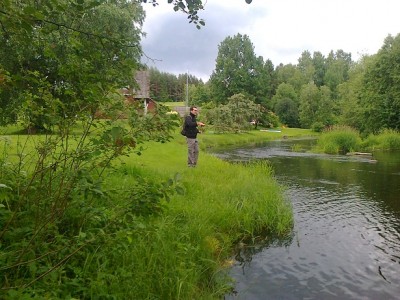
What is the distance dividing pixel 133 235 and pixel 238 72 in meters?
73.3

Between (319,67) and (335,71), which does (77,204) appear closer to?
(335,71)

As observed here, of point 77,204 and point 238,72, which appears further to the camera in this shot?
point 238,72

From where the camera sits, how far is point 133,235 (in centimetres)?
388

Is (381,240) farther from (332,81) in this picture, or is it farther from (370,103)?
(332,81)

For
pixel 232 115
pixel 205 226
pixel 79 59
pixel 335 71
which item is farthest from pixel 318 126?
pixel 79 59

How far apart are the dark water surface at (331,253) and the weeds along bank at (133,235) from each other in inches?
Result: 23.0

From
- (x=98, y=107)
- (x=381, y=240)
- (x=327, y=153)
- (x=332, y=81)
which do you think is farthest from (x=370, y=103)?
(x=332, y=81)

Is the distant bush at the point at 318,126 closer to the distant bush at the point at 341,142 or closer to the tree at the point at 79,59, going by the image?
the distant bush at the point at 341,142

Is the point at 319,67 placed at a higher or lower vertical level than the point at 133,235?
higher

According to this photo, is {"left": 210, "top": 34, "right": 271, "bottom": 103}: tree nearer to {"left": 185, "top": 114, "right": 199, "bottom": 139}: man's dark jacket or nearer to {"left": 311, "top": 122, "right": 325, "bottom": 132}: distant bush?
{"left": 311, "top": 122, "right": 325, "bottom": 132}: distant bush

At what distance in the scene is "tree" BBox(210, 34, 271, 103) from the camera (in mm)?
74938

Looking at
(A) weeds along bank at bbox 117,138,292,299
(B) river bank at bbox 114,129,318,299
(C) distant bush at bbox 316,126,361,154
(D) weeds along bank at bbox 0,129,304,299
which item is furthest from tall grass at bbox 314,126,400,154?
(D) weeds along bank at bbox 0,129,304,299

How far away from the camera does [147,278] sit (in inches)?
201

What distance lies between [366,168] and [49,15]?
70.8 feet
